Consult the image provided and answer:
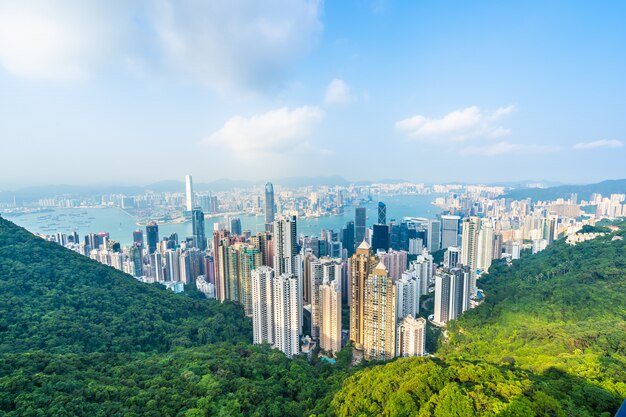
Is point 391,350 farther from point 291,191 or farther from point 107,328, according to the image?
point 291,191

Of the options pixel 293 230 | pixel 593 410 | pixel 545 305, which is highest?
pixel 293 230

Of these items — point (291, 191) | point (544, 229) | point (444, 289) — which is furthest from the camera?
point (291, 191)

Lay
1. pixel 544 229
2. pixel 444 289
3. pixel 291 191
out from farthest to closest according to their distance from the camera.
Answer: pixel 291 191
pixel 544 229
pixel 444 289

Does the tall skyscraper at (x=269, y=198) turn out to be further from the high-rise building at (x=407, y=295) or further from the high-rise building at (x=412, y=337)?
the high-rise building at (x=412, y=337)

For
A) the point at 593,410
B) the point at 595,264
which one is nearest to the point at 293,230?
the point at 593,410

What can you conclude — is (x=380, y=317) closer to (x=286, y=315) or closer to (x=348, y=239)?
(x=286, y=315)

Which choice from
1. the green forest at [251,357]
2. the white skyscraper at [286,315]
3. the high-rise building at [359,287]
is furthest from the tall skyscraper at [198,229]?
the high-rise building at [359,287]

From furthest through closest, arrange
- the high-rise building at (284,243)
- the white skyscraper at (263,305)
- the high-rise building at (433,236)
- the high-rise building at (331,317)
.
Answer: the high-rise building at (433,236) < the high-rise building at (284,243) < the white skyscraper at (263,305) < the high-rise building at (331,317)

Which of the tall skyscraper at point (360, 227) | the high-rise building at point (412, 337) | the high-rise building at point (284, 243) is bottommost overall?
the high-rise building at point (412, 337)
